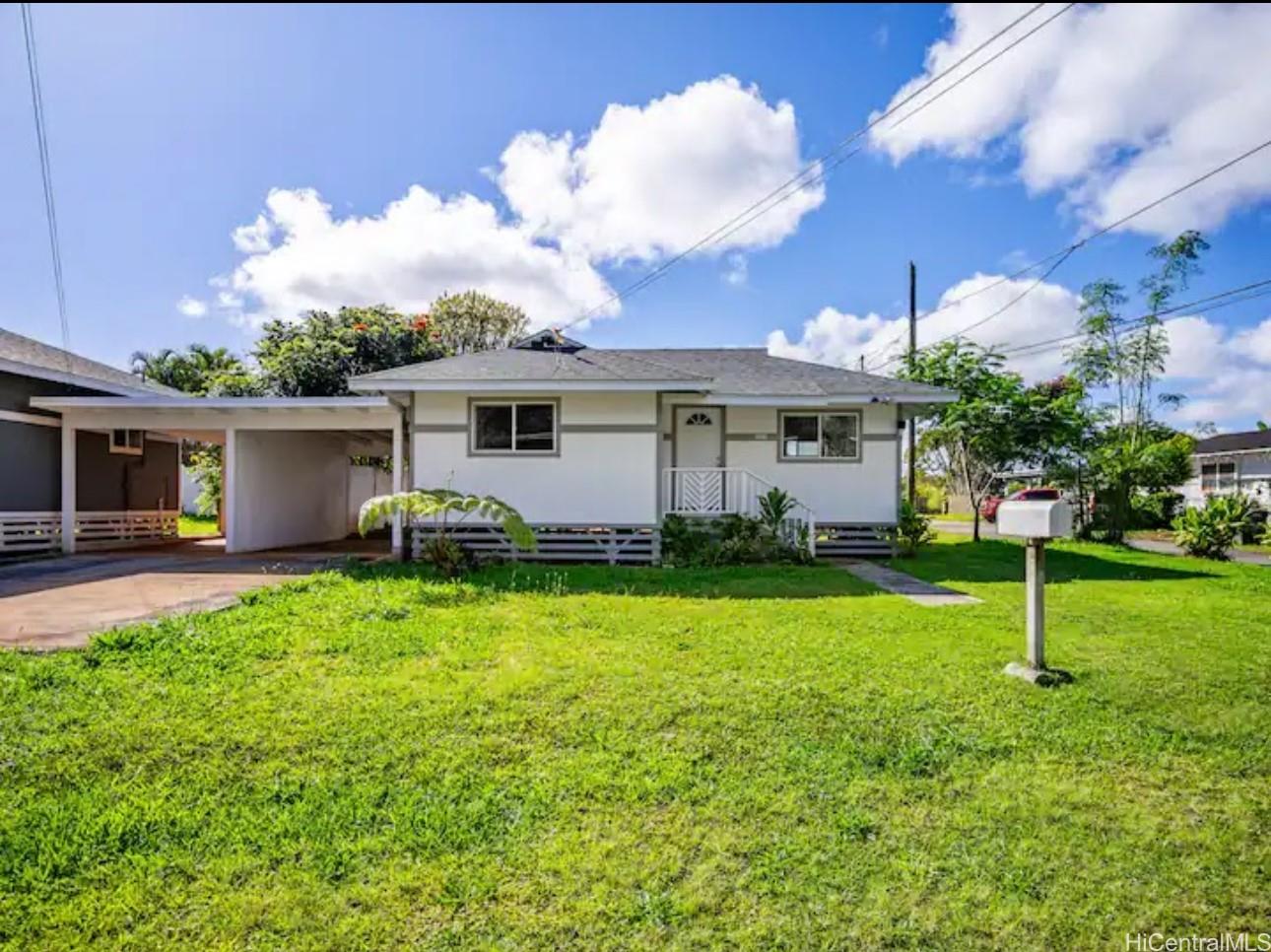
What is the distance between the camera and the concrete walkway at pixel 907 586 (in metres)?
8.27

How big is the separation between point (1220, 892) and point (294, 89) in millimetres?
7129

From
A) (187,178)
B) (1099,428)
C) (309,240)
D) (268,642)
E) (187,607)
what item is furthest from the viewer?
(1099,428)

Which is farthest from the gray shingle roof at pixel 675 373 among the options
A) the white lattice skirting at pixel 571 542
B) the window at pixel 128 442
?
the window at pixel 128 442

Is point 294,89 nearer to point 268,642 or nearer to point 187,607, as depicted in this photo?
point 268,642

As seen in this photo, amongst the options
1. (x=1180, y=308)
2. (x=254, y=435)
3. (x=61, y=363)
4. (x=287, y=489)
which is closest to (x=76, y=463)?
(x=61, y=363)

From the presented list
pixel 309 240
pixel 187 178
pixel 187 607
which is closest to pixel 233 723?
pixel 187 607

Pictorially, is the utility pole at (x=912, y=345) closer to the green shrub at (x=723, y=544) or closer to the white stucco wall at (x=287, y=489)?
the green shrub at (x=723, y=544)

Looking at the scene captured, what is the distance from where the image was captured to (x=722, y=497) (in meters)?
12.8

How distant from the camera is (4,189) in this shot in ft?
28.1

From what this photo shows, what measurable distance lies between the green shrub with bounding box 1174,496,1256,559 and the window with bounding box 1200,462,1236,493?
62.3 ft

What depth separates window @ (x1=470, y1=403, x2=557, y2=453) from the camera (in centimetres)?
1179

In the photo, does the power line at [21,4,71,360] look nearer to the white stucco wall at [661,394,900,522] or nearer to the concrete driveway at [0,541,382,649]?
the concrete driveway at [0,541,382,649]

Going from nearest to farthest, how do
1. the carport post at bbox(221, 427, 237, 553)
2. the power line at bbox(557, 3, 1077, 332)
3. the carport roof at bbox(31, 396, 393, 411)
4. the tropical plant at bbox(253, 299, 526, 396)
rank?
the power line at bbox(557, 3, 1077, 332)
the carport roof at bbox(31, 396, 393, 411)
the carport post at bbox(221, 427, 237, 553)
the tropical plant at bbox(253, 299, 526, 396)

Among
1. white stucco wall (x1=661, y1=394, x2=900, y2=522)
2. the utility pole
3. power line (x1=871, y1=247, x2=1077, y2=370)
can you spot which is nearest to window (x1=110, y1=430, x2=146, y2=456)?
white stucco wall (x1=661, y1=394, x2=900, y2=522)
